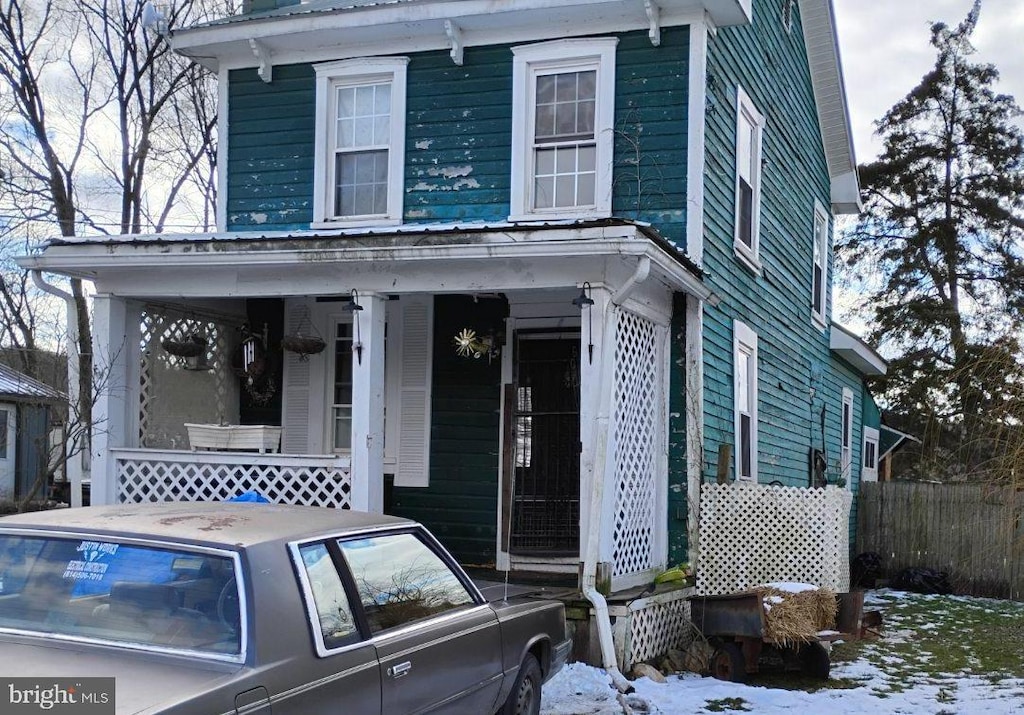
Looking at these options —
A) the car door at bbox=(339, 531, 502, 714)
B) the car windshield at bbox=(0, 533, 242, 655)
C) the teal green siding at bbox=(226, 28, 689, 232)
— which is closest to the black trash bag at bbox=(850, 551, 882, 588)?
the teal green siding at bbox=(226, 28, 689, 232)

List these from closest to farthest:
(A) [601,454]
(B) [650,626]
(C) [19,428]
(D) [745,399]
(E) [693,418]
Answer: (A) [601,454], (B) [650,626], (E) [693,418], (D) [745,399], (C) [19,428]

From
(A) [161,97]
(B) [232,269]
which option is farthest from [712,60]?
(A) [161,97]

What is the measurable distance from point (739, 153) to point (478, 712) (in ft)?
28.1

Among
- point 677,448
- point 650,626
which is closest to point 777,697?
point 650,626

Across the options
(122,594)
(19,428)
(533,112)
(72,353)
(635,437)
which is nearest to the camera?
(122,594)

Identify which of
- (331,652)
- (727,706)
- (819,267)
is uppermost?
(819,267)

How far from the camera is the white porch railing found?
9.63 metres

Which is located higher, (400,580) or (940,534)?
(400,580)

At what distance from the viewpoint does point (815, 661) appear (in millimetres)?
9312

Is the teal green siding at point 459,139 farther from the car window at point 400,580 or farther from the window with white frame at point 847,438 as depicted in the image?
the window with white frame at point 847,438

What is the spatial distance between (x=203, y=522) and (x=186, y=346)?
7.28 metres

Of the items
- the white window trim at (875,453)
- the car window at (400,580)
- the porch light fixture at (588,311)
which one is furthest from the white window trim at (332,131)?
the white window trim at (875,453)

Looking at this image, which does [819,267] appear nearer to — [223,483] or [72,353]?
[223,483]

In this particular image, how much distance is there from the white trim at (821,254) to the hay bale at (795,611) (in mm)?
8060
